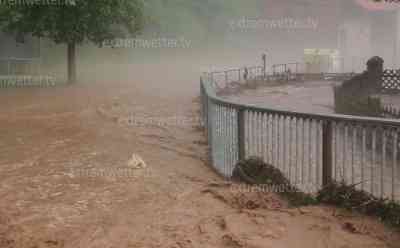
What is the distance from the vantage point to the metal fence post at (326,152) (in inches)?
202

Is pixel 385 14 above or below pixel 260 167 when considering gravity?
above

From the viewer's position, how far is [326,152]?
521cm

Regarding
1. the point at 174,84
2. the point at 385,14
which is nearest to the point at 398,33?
the point at 385,14

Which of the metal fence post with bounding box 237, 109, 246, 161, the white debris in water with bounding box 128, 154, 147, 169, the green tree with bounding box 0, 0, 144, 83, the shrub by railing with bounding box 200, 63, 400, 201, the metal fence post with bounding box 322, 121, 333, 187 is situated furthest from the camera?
the green tree with bounding box 0, 0, 144, 83

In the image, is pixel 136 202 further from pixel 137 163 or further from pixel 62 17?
pixel 62 17

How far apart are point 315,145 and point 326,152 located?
491 mm

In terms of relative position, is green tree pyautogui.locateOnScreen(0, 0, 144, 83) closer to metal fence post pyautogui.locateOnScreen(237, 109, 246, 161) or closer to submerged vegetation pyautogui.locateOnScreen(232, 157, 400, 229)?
metal fence post pyautogui.locateOnScreen(237, 109, 246, 161)

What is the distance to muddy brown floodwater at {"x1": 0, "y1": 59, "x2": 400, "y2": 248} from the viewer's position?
4730 mm

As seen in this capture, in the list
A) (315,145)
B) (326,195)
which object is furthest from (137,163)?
(326,195)

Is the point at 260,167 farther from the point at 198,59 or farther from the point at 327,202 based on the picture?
the point at 198,59

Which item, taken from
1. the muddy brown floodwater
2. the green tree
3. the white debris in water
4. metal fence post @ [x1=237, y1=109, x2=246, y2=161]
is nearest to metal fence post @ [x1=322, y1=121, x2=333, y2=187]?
the muddy brown floodwater

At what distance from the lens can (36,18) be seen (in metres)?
21.4

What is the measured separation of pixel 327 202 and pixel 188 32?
38.0 meters

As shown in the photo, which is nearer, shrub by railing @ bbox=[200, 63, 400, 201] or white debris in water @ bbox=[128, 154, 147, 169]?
shrub by railing @ bbox=[200, 63, 400, 201]
